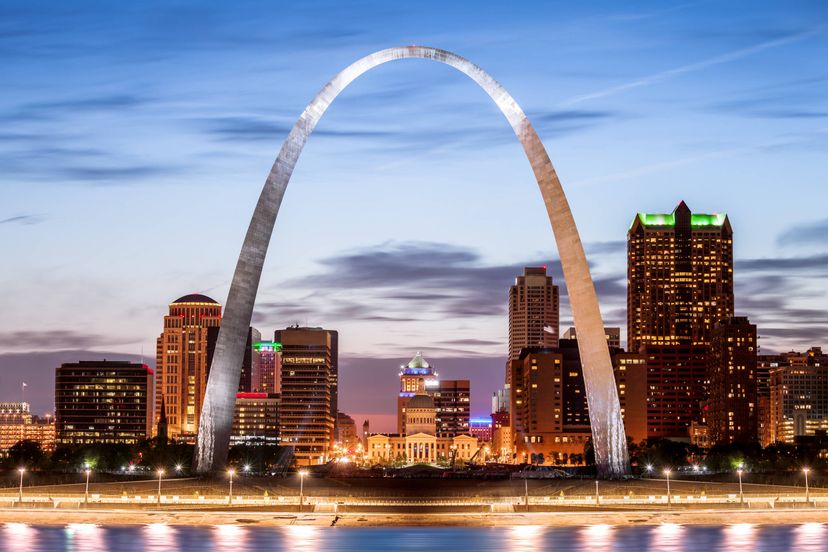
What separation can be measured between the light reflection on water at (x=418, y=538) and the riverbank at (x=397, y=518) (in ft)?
2.56

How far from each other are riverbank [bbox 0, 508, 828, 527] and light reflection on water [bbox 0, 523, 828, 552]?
779 mm

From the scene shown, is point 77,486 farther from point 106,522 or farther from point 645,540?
point 645,540

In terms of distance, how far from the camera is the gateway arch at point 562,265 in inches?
3349

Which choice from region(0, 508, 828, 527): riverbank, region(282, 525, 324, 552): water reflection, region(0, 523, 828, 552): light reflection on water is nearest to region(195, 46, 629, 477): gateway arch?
region(0, 508, 828, 527): riverbank

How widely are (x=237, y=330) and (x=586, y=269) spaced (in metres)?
22.0

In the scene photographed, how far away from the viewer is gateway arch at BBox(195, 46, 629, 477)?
3349 inches

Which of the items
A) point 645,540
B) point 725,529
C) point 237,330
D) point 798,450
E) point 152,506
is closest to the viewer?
point 645,540

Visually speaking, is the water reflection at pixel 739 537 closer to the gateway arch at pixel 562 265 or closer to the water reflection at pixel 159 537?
the gateway arch at pixel 562 265

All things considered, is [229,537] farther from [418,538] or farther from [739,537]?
[739,537]

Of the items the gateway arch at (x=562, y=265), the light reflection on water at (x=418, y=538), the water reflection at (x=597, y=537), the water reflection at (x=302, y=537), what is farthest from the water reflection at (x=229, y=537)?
the water reflection at (x=597, y=537)

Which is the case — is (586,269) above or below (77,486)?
above

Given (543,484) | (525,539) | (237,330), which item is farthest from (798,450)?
(525,539)

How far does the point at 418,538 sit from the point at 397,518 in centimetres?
840

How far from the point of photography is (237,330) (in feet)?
282
